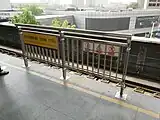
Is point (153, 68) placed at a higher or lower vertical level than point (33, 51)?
lower

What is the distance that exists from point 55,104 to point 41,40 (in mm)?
1202

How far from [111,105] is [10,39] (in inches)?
165

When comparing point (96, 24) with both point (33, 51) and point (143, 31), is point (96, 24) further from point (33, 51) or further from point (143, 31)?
point (33, 51)

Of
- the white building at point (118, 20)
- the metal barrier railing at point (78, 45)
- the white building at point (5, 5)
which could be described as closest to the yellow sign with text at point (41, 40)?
the metal barrier railing at point (78, 45)

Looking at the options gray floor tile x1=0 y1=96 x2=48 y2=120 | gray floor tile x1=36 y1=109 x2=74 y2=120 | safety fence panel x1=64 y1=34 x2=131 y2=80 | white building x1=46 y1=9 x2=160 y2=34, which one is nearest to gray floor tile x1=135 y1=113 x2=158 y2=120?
safety fence panel x1=64 y1=34 x2=131 y2=80

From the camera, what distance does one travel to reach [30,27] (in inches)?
111

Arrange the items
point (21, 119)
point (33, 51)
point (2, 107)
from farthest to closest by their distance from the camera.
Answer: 1. point (33, 51)
2. point (2, 107)
3. point (21, 119)

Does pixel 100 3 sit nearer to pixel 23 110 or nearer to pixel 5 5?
pixel 5 5

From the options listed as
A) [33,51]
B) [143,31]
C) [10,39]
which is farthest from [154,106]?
[143,31]

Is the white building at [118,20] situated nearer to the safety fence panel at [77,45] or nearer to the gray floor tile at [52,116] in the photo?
the safety fence panel at [77,45]

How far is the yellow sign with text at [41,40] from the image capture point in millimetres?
2543

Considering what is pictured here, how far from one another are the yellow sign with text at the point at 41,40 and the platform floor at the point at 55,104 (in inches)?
27.6

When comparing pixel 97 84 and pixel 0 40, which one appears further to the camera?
pixel 0 40

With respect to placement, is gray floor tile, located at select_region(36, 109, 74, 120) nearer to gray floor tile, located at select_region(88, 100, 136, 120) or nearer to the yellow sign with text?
gray floor tile, located at select_region(88, 100, 136, 120)
